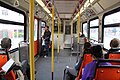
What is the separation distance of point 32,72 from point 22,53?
8.90ft

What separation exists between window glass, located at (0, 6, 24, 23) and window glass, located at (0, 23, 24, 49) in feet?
0.66

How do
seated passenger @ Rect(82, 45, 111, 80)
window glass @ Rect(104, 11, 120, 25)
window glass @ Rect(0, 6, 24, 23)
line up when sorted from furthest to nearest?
window glass @ Rect(104, 11, 120, 25) → window glass @ Rect(0, 6, 24, 23) → seated passenger @ Rect(82, 45, 111, 80)

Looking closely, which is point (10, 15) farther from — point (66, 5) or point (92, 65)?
point (92, 65)

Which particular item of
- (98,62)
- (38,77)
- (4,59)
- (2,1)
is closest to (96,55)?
(98,62)

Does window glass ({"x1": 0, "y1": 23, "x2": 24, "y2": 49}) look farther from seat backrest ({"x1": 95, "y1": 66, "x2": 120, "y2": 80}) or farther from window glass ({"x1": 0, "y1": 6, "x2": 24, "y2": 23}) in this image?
seat backrest ({"x1": 95, "y1": 66, "x2": 120, "y2": 80})

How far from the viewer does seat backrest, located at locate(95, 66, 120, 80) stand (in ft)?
7.09

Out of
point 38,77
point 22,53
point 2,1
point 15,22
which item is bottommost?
point 38,77

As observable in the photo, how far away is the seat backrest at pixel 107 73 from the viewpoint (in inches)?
85.1

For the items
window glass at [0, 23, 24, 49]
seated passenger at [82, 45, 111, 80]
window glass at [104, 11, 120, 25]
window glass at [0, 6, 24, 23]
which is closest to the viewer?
seated passenger at [82, 45, 111, 80]

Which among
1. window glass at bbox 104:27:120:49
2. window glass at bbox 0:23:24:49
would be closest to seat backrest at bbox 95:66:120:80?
window glass at bbox 0:23:24:49

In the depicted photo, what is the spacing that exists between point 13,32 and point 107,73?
402 cm

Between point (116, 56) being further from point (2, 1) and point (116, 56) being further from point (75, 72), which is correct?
point (2, 1)

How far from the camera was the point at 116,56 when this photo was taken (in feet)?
11.4

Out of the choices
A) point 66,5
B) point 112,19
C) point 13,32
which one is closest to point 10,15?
point 13,32
